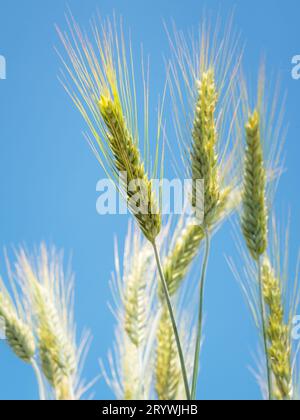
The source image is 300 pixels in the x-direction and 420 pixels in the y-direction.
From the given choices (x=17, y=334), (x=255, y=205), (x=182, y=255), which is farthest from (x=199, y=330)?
(x=17, y=334)

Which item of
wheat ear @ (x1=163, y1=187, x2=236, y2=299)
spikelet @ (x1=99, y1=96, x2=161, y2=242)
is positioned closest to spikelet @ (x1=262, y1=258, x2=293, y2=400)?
wheat ear @ (x1=163, y1=187, x2=236, y2=299)

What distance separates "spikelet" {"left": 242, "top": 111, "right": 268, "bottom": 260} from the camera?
1.78 meters

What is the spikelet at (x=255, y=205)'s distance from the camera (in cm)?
178

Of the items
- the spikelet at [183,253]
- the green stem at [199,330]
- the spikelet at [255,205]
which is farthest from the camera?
the spikelet at [183,253]

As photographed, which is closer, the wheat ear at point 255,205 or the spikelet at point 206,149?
the spikelet at point 206,149

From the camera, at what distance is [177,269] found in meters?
2.19

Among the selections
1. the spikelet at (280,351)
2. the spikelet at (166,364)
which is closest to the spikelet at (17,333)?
the spikelet at (166,364)

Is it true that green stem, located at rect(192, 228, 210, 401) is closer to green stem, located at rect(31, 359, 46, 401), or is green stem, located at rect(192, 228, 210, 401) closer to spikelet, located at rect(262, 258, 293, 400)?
spikelet, located at rect(262, 258, 293, 400)

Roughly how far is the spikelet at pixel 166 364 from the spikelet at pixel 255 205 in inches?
24.1

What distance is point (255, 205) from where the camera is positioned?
5.90ft

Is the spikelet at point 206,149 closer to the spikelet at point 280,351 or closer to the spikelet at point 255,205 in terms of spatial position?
the spikelet at point 255,205

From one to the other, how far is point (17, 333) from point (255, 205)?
1071 millimetres
